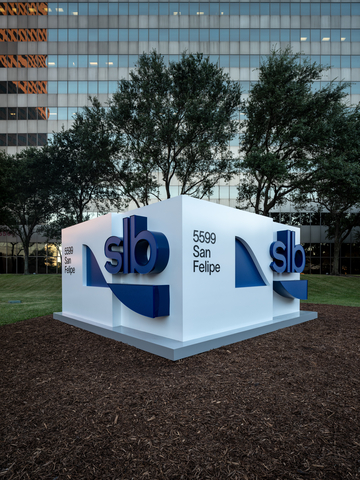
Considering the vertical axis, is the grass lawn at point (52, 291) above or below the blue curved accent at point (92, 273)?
below

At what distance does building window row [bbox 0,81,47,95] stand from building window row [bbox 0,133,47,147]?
5.29 meters

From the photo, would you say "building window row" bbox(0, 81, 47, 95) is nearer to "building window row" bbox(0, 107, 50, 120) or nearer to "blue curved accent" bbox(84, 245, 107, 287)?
"building window row" bbox(0, 107, 50, 120)

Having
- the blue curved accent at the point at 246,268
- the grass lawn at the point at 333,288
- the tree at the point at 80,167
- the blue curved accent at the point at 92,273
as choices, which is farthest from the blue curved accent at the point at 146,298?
the tree at the point at 80,167

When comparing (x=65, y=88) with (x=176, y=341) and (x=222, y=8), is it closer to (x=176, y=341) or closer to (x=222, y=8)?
(x=222, y=8)

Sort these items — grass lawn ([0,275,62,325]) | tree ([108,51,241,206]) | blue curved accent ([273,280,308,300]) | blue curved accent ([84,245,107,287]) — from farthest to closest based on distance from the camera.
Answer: tree ([108,51,241,206])
grass lawn ([0,275,62,325])
blue curved accent ([273,280,308,300])
blue curved accent ([84,245,107,287])

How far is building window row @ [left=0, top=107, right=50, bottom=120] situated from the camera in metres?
35.0

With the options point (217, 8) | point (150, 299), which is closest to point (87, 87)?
point (217, 8)

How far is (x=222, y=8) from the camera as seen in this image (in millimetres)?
34156

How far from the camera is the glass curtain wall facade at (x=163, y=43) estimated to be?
3378 centimetres

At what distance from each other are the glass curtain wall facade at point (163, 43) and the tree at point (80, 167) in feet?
35.3

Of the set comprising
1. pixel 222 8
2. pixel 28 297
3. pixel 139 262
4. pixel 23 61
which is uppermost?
pixel 222 8

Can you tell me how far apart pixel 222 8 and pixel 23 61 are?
2505 cm

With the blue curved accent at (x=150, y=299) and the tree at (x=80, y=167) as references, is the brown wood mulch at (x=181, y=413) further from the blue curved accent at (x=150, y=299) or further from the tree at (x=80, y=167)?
the tree at (x=80, y=167)

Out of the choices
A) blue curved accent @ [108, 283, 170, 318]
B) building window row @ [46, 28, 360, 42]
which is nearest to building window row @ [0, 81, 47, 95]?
building window row @ [46, 28, 360, 42]
